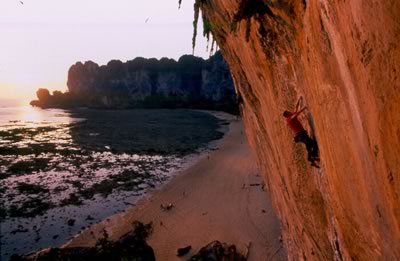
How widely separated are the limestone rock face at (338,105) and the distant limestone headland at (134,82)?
117 m

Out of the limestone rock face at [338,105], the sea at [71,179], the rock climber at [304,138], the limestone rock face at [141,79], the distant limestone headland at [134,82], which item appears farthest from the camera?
the limestone rock face at [141,79]

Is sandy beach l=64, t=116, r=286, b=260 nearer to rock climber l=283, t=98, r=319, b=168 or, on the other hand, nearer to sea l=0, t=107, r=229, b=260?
sea l=0, t=107, r=229, b=260

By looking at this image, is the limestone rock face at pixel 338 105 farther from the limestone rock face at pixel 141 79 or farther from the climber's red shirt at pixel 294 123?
the limestone rock face at pixel 141 79

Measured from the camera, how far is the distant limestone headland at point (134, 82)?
125125 millimetres

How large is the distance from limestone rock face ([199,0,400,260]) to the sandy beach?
7.58 m

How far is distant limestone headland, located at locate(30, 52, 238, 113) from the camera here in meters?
125

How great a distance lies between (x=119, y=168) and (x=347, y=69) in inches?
922

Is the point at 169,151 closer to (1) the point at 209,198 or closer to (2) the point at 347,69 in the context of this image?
(1) the point at 209,198

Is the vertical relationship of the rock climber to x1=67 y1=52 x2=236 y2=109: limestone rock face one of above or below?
below

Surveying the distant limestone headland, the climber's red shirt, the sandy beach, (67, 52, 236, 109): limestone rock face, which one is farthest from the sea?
(67, 52, 236, 109): limestone rock face

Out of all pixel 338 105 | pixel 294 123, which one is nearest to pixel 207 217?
pixel 294 123

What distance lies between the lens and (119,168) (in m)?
24.2

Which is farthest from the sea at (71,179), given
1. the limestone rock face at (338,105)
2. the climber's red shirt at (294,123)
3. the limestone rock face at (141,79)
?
the limestone rock face at (141,79)

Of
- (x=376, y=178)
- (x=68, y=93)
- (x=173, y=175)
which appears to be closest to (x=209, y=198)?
(x=173, y=175)
